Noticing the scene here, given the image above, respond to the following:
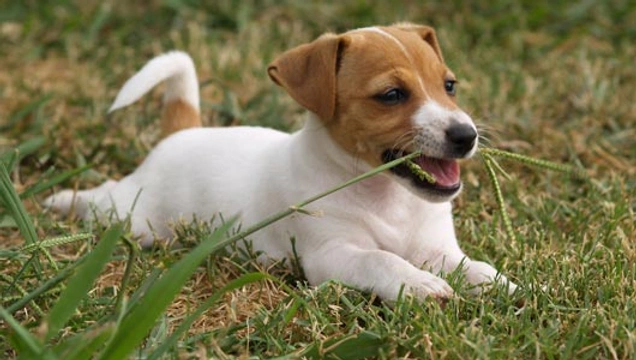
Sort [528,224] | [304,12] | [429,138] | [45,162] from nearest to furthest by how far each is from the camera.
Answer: [429,138] → [528,224] → [45,162] → [304,12]

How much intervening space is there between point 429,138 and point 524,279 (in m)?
0.62

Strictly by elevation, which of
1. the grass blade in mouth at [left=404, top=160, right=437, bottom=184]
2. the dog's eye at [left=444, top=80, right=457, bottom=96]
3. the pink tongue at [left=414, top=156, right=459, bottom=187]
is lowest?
the pink tongue at [left=414, top=156, right=459, bottom=187]

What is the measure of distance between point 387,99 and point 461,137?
332 mm

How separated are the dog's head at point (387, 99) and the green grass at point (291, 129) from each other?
1.64 feet

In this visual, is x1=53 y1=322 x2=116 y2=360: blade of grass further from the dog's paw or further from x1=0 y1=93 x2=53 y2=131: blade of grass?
x1=0 y1=93 x2=53 y2=131: blade of grass

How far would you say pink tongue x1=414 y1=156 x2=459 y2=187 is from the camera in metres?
4.07

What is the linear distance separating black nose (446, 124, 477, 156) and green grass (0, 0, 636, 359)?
0.50 meters

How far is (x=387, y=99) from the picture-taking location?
4.08 m

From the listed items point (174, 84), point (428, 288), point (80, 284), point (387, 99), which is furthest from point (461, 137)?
point (174, 84)

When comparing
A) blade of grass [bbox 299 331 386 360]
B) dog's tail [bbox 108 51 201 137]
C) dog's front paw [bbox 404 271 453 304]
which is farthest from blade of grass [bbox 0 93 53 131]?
blade of grass [bbox 299 331 386 360]

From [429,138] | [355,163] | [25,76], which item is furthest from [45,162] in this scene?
[429,138]

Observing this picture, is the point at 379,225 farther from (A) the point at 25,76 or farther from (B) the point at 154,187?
(A) the point at 25,76

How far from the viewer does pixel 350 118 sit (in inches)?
163

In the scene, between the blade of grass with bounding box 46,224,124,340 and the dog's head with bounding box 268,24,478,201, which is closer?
the blade of grass with bounding box 46,224,124,340
